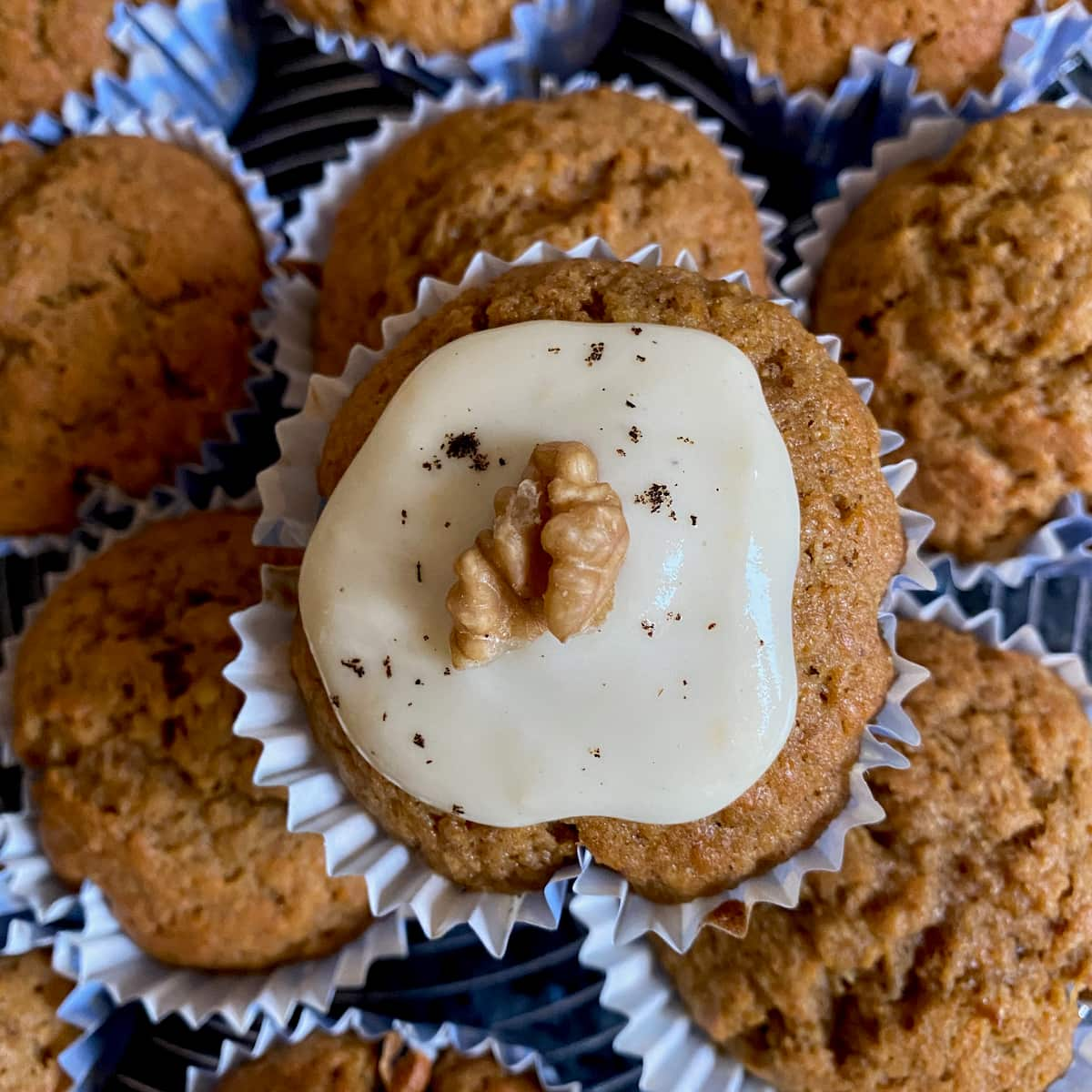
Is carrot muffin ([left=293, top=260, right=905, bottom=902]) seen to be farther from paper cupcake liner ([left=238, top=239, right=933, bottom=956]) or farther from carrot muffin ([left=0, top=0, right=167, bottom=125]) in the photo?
carrot muffin ([left=0, top=0, right=167, bottom=125])

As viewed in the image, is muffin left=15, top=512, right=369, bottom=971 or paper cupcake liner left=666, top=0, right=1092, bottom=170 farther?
paper cupcake liner left=666, top=0, right=1092, bottom=170

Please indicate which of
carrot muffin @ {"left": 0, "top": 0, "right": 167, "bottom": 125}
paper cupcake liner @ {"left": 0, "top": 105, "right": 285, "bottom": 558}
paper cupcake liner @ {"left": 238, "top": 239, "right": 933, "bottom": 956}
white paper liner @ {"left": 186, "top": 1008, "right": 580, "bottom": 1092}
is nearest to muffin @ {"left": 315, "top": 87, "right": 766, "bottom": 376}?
paper cupcake liner @ {"left": 238, "top": 239, "right": 933, "bottom": 956}

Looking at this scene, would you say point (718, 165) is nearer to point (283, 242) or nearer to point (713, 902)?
point (283, 242)

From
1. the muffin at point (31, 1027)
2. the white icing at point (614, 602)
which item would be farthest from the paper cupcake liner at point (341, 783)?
the muffin at point (31, 1027)

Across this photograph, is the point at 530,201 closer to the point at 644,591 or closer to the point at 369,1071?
the point at 644,591

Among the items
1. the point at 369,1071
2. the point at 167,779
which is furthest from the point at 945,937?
the point at 167,779

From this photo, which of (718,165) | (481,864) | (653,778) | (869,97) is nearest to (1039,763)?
(653,778)

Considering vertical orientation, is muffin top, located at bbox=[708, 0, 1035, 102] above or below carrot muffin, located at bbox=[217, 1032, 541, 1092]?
above
